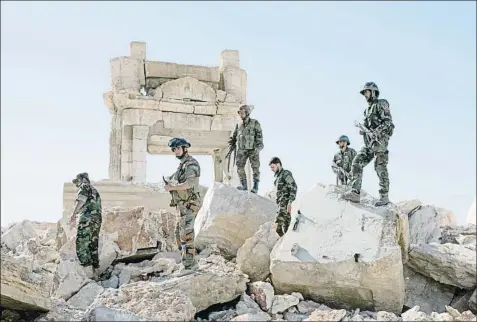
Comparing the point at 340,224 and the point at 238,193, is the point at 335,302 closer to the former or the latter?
the point at 340,224

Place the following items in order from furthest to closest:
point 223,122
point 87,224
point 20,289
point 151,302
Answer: point 223,122
point 87,224
point 151,302
point 20,289

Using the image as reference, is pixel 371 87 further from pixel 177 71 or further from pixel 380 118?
pixel 177 71

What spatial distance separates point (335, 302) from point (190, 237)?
1.87 meters

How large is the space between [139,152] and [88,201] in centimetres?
679

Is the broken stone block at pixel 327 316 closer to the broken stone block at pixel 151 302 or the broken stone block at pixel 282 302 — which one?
the broken stone block at pixel 282 302

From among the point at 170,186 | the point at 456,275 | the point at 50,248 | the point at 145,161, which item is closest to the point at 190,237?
the point at 170,186

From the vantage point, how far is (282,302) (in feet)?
21.0

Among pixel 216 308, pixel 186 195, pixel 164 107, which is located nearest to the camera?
pixel 216 308

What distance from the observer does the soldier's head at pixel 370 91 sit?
7890 millimetres

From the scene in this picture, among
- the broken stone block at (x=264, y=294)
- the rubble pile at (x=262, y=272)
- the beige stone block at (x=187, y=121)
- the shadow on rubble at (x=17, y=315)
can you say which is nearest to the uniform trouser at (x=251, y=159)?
the rubble pile at (x=262, y=272)

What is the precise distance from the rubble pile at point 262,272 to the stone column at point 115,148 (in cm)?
636

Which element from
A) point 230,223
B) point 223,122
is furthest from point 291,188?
point 223,122

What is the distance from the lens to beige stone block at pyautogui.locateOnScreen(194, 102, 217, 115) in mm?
15959

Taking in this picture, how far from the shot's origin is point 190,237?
279 inches
